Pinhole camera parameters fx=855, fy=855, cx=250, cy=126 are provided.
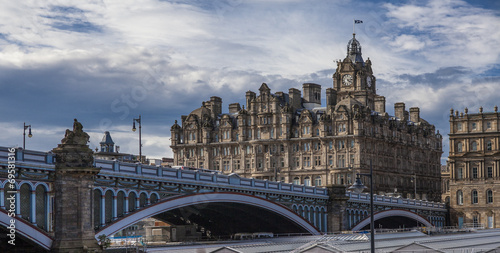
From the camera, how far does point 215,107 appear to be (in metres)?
188

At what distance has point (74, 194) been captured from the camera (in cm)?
6362

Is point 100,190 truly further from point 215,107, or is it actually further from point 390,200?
point 215,107

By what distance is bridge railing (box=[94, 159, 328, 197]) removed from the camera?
7165 cm

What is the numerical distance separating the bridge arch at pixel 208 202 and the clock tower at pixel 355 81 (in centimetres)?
7503

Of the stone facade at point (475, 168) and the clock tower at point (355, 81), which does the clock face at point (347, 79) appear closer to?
the clock tower at point (355, 81)

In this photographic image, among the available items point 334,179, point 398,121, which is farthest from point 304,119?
point 398,121

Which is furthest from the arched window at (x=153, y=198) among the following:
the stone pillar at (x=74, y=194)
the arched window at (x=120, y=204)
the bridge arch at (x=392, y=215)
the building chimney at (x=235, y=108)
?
the building chimney at (x=235, y=108)

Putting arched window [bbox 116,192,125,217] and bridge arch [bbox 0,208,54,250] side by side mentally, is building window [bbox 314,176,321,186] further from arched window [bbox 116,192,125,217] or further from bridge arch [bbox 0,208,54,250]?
bridge arch [bbox 0,208,54,250]

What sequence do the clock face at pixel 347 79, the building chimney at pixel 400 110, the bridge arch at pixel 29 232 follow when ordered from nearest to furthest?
the bridge arch at pixel 29 232
the clock face at pixel 347 79
the building chimney at pixel 400 110

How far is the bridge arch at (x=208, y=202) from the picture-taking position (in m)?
71.9

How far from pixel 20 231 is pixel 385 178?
403 ft

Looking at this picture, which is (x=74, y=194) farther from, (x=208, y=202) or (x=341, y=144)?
(x=341, y=144)

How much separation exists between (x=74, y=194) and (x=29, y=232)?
4.93m

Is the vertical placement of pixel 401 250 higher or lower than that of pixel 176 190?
lower
